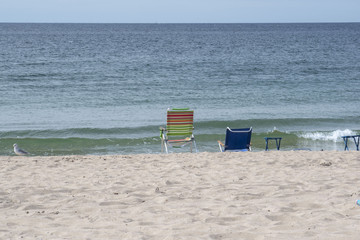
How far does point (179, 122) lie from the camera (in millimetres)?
9203

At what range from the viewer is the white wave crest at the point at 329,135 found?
38.7ft

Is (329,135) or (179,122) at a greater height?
(179,122)

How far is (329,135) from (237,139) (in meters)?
4.60

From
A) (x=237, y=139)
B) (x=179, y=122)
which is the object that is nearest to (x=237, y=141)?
(x=237, y=139)

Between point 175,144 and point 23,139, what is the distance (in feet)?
15.3

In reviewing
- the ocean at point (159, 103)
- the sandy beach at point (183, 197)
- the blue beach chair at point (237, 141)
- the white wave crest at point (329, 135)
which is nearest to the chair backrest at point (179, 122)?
the blue beach chair at point (237, 141)

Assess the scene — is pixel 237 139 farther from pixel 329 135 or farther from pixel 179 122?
pixel 329 135

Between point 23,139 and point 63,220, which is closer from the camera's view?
point 63,220

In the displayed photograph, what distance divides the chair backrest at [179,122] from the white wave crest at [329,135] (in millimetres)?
4291

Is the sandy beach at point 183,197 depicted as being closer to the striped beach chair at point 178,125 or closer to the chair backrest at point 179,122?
the striped beach chair at point 178,125

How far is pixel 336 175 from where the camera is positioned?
19.8 ft

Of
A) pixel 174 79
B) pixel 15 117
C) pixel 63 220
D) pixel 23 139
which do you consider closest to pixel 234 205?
pixel 63 220

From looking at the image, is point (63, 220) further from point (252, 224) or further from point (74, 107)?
point (74, 107)

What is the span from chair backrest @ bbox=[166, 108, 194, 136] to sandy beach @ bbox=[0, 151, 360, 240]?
156cm
